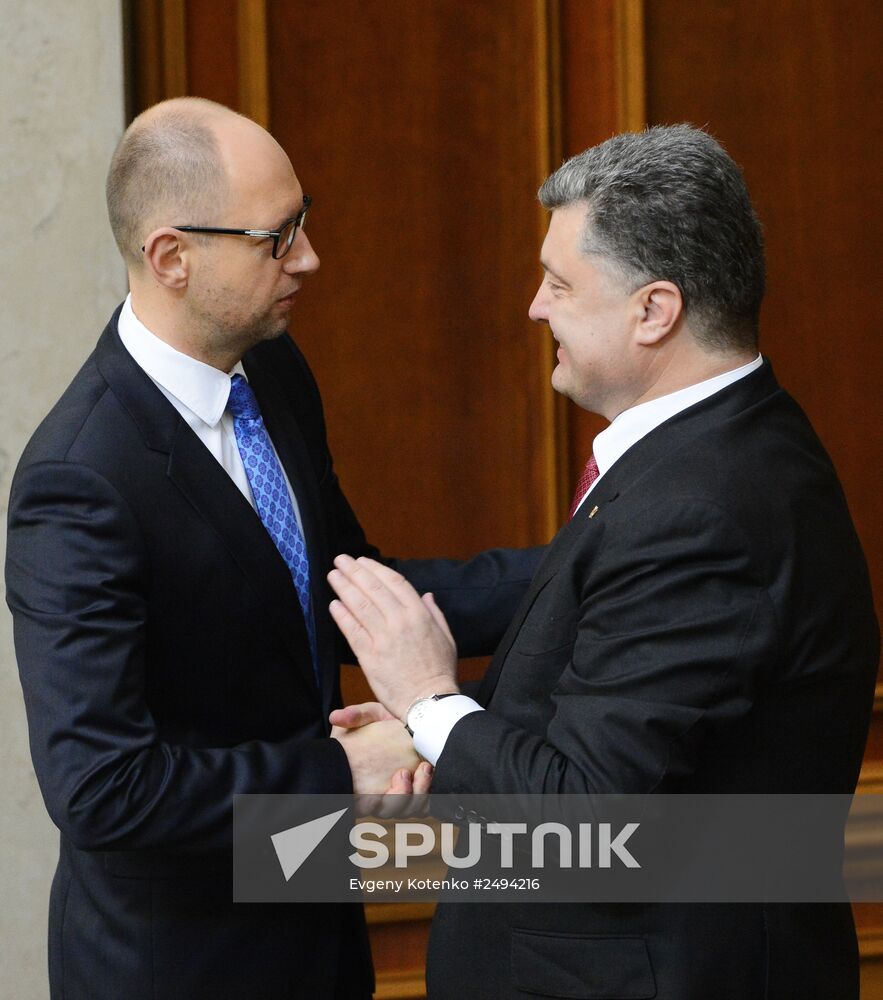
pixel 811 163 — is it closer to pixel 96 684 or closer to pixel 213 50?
pixel 213 50

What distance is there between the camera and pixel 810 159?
2912 mm

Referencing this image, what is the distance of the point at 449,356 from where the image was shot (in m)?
2.83

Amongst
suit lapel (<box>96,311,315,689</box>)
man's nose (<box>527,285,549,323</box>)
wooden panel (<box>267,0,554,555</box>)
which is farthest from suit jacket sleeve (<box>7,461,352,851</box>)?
wooden panel (<box>267,0,554,555</box>)

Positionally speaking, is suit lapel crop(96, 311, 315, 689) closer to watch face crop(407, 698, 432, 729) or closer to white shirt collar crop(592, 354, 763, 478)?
watch face crop(407, 698, 432, 729)

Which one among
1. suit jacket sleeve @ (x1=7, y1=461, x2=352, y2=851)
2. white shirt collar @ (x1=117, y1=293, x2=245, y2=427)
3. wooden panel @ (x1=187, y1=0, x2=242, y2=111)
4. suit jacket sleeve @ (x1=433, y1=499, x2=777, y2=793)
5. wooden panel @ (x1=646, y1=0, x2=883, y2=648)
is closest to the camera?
suit jacket sleeve @ (x1=433, y1=499, x2=777, y2=793)

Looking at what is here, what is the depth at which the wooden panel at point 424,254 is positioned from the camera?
2.71m

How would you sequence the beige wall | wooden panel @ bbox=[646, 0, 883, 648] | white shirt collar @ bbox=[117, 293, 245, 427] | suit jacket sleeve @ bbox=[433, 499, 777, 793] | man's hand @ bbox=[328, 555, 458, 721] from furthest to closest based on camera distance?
wooden panel @ bbox=[646, 0, 883, 648], the beige wall, white shirt collar @ bbox=[117, 293, 245, 427], man's hand @ bbox=[328, 555, 458, 721], suit jacket sleeve @ bbox=[433, 499, 777, 793]

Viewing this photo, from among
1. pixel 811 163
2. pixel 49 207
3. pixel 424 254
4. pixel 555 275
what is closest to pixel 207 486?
pixel 555 275

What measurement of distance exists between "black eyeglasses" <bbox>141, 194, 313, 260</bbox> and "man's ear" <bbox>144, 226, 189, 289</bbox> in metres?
0.02

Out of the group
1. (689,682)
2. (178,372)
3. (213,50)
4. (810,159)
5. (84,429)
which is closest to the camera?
(689,682)

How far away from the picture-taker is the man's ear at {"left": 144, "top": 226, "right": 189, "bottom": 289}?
5.91 feet

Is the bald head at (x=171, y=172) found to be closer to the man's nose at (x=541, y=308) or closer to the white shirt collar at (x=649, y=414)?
the man's nose at (x=541, y=308)

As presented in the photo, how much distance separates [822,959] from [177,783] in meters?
0.83

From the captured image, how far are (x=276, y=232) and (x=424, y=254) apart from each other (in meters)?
0.97
